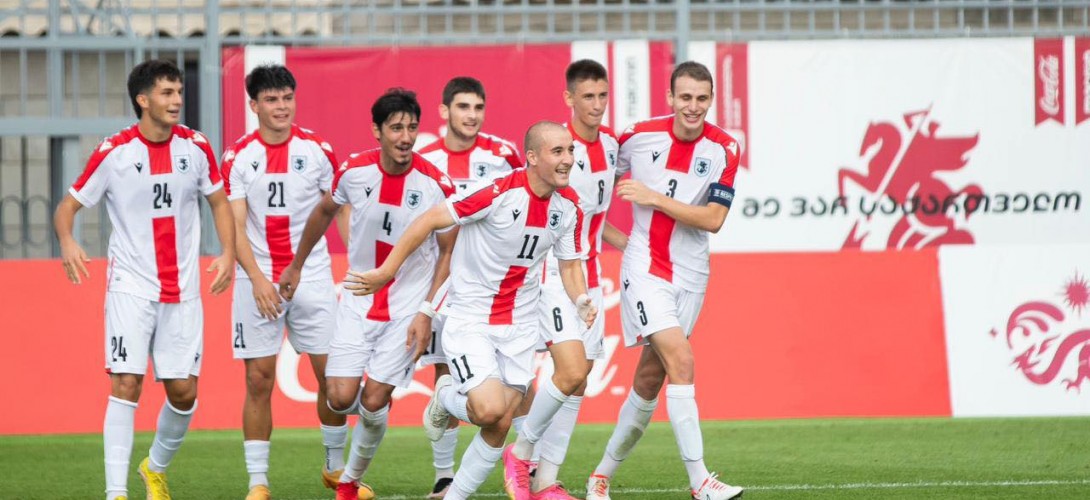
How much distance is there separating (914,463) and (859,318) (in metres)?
2.52

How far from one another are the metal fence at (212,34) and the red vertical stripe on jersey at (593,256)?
657cm

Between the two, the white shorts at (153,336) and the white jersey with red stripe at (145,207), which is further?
the white jersey with red stripe at (145,207)

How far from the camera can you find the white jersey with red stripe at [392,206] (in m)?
7.76

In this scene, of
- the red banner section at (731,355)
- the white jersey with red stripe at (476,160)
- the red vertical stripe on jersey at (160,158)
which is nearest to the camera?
the red vertical stripe on jersey at (160,158)

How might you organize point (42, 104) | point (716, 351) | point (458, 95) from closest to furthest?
point (458, 95) < point (716, 351) < point (42, 104)

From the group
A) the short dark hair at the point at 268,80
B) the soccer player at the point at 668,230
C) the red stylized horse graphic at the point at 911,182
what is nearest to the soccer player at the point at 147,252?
the short dark hair at the point at 268,80

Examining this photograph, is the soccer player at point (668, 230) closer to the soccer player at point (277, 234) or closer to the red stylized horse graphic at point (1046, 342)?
the soccer player at point (277, 234)

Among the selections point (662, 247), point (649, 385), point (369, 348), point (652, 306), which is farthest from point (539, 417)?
point (662, 247)

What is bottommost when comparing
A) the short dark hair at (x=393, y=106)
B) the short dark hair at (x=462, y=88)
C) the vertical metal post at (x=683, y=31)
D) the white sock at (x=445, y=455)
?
the white sock at (x=445, y=455)

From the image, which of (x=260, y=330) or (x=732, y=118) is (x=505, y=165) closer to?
(x=260, y=330)

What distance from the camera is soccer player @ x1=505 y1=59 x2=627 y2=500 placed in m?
7.34

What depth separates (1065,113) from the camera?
1520cm

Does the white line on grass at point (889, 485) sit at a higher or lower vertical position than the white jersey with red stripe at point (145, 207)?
lower

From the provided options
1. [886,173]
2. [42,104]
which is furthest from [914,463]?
[42,104]
